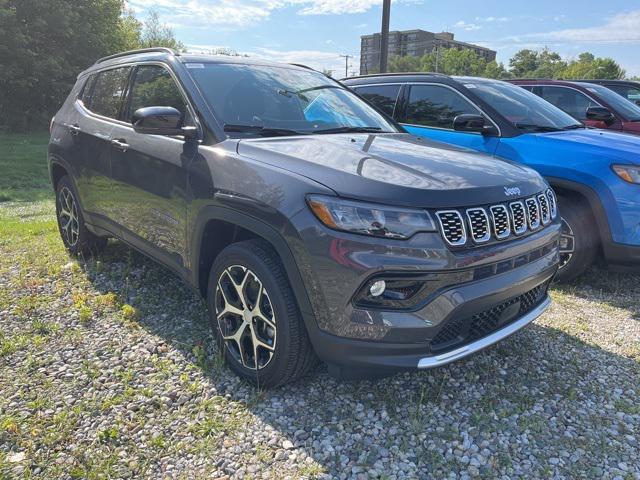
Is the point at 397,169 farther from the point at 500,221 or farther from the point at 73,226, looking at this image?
the point at 73,226

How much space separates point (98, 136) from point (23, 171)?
10785mm

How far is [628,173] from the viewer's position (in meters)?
4.04

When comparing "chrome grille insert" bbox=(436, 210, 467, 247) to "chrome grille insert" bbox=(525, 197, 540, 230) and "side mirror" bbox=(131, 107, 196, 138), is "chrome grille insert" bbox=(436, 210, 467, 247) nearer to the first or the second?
"chrome grille insert" bbox=(525, 197, 540, 230)

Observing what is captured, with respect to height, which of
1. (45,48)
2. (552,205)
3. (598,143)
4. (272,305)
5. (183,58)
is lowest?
(272,305)

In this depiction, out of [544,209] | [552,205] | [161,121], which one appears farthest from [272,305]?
[552,205]

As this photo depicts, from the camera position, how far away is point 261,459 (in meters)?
2.28

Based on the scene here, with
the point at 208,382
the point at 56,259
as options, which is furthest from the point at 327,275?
the point at 56,259

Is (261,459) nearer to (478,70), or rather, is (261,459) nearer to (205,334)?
(205,334)

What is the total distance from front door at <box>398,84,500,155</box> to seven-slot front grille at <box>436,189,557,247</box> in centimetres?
211

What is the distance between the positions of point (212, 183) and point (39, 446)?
1.51 meters

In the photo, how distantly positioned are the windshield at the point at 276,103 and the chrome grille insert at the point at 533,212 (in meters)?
1.22

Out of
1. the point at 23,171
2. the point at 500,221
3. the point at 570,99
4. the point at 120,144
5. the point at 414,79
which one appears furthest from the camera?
the point at 23,171

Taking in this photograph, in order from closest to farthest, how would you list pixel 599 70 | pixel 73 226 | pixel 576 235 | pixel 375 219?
pixel 375 219 < pixel 576 235 < pixel 73 226 < pixel 599 70

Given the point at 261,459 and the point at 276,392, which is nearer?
the point at 261,459
